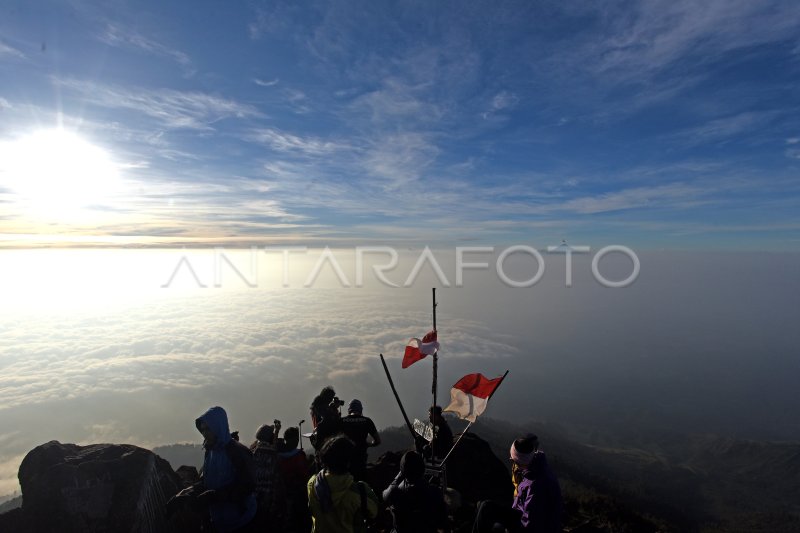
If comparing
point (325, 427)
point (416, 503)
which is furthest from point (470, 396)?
point (416, 503)

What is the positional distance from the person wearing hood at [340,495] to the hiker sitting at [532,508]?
146cm

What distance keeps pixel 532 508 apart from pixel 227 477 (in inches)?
159

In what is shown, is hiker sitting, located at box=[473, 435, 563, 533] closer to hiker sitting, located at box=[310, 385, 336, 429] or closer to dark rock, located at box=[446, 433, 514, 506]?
hiker sitting, located at box=[310, 385, 336, 429]

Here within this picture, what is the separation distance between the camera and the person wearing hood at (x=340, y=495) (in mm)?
4770

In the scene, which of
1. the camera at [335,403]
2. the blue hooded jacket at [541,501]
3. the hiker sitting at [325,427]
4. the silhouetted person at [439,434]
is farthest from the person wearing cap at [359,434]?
the blue hooded jacket at [541,501]

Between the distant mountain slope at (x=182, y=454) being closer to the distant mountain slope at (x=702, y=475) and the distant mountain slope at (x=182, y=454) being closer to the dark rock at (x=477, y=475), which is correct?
the distant mountain slope at (x=702, y=475)

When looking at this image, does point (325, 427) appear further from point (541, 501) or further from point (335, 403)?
point (541, 501)

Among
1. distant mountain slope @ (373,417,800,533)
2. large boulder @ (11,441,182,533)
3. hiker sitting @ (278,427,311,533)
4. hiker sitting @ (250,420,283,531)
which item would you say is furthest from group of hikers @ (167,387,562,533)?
distant mountain slope @ (373,417,800,533)

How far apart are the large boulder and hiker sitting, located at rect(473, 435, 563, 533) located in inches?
227

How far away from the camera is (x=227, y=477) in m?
5.00

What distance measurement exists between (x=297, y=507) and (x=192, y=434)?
736ft

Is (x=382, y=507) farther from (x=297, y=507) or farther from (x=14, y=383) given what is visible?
(x=14, y=383)

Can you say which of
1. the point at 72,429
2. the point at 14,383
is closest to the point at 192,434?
the point at 72,429

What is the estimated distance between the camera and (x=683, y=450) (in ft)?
467
